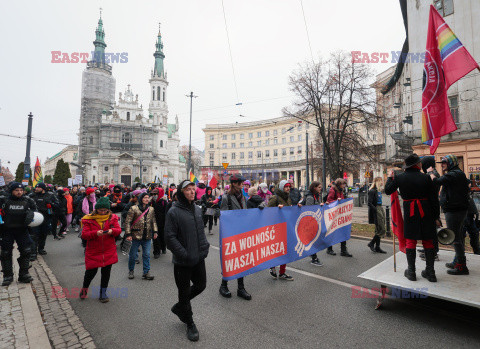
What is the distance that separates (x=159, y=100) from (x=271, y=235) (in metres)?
92.0

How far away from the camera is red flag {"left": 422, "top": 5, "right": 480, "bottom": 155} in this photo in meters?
4.98

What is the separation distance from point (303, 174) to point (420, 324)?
6465cm

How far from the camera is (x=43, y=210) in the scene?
8.09 meters

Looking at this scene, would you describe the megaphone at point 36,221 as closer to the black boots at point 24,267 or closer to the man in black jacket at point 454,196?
the black boots at point 24,267

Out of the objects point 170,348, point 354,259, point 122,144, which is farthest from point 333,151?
point 122,144

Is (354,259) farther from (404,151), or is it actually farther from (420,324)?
(404,151)

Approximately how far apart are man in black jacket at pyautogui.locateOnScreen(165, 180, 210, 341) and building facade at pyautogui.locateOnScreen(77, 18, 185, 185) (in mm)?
62961

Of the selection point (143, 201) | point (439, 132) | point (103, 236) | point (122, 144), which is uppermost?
point (122, 144)

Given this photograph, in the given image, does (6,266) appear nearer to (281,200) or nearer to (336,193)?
(281,200)

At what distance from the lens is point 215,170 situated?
80375mm

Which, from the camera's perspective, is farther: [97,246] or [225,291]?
[225,291]

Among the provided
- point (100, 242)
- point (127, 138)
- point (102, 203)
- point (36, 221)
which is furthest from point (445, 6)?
point (127, 138)

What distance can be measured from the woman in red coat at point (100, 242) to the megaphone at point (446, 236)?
522 centimetres

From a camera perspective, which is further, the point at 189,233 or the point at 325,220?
the point at 325,220
